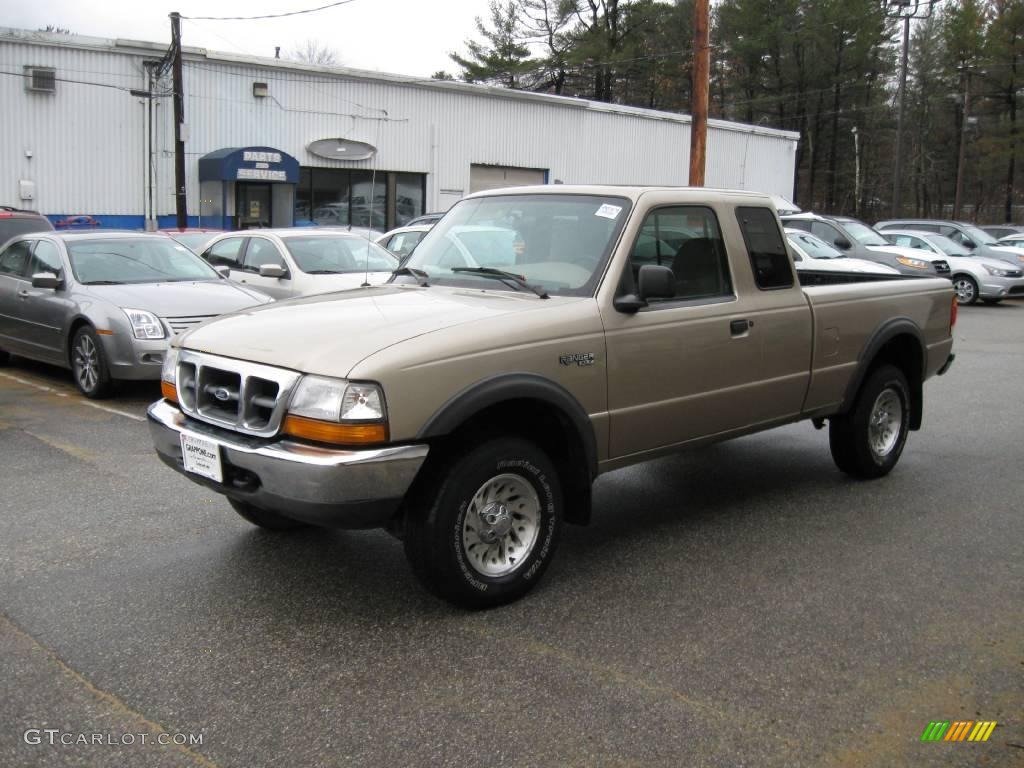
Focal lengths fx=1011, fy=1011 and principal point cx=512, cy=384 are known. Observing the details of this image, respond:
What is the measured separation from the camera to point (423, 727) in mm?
3385

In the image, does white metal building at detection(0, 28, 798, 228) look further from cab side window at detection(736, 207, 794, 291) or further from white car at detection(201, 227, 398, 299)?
cab side window at detection(736, 207, 794, 291)

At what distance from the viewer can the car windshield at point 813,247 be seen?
56.7 feet

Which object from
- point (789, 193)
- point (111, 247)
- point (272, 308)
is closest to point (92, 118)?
point (111, 247)

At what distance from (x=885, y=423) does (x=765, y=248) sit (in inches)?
71.4

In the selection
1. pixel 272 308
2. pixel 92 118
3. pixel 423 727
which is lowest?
Answer: pixel 423 727

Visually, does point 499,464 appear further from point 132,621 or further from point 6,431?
point 6,431

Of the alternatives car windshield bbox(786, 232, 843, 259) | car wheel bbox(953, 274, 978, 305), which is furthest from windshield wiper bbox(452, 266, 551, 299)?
car wheel bbox(953, 274, 978, 305)

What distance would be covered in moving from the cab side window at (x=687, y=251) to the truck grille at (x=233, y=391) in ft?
6.14

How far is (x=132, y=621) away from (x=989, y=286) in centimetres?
2121

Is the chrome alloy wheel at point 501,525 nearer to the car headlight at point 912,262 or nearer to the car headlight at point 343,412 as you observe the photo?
the car headlight at point 343,412

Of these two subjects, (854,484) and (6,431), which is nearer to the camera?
(854,484)

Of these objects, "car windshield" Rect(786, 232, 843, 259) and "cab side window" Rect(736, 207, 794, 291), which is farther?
"car windshield" Rect(786, 232, 843, 259)

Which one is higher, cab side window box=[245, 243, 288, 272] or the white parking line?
cab side window box=[245, 243, 288, 272]

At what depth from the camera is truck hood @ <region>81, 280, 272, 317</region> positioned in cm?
932
